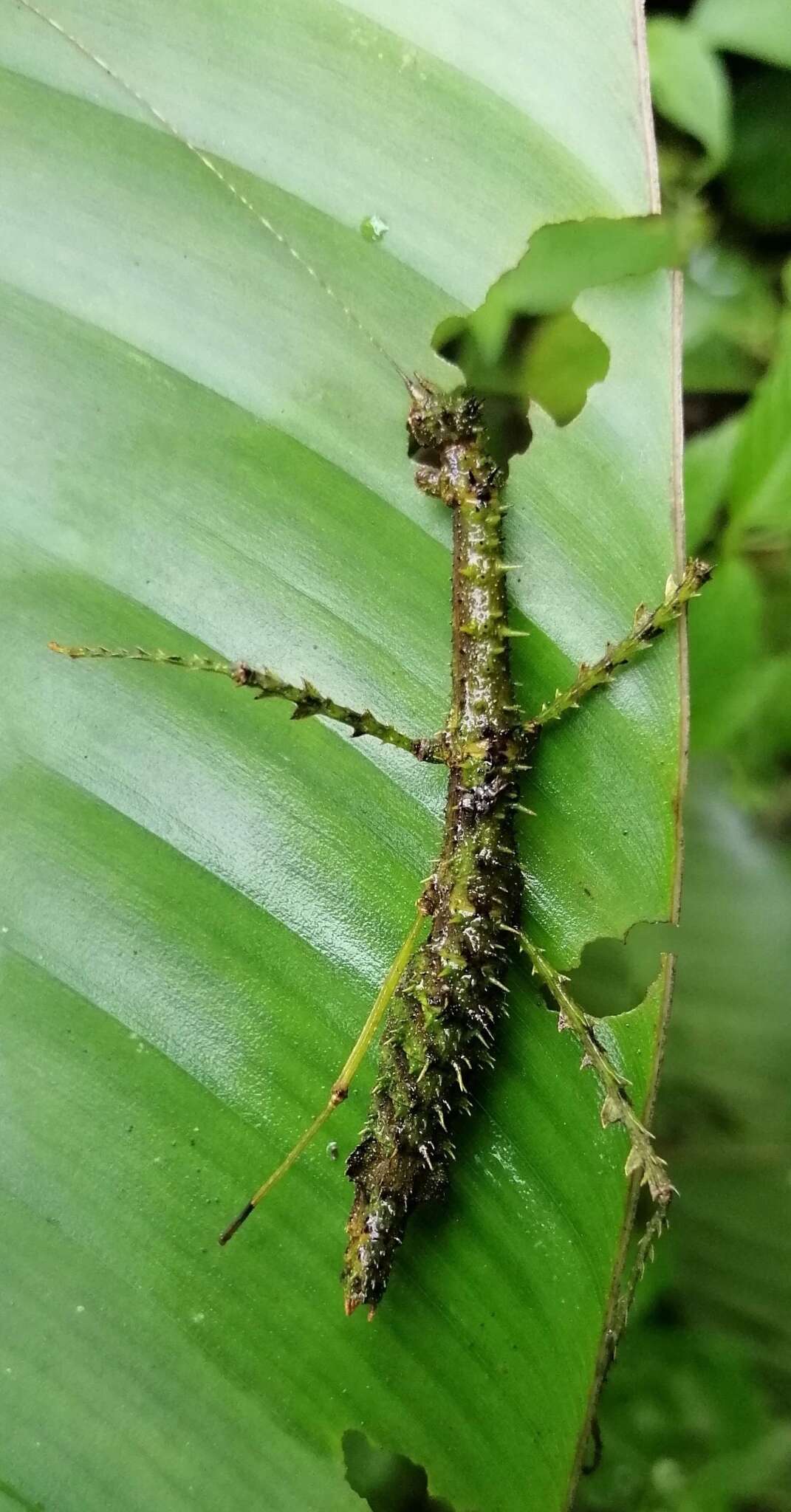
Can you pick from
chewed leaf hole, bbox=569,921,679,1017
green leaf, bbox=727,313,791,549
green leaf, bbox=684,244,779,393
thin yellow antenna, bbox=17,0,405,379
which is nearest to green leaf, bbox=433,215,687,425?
thin yellow antenna, bbox=17,0,405,379

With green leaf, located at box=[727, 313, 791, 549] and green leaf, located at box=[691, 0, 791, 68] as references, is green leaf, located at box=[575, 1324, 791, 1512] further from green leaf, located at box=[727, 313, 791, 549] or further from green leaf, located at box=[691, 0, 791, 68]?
green leaf, located at box=[691, 0, 791, 68]

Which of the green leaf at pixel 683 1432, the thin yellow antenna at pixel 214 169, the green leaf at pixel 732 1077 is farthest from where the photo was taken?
the green leaf at pixel 732 1077

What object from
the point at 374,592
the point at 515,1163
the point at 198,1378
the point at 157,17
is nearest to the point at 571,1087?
the point at 515,1163

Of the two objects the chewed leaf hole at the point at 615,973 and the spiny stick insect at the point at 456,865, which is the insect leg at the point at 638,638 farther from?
the chewed leaf hole at the point at 615,973

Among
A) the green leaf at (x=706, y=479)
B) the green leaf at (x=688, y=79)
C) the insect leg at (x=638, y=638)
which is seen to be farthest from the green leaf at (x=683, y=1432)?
the green leaf at (x=688, y=79)

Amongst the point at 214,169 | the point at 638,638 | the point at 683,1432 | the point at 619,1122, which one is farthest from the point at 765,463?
the point at 683,1432

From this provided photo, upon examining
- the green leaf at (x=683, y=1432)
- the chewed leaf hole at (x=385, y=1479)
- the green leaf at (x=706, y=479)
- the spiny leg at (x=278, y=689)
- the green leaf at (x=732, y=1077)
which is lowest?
the green leaf at (x=683, y=1432)

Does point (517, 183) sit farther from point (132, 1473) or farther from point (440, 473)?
point (132, 1473)
